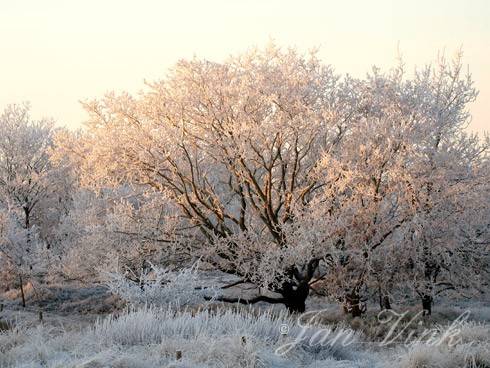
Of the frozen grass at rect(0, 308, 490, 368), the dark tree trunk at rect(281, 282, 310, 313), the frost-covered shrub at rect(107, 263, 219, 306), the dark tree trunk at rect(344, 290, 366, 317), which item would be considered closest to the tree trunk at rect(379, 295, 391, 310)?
the dark tree trunk at rect(344, 290, 366, 317)

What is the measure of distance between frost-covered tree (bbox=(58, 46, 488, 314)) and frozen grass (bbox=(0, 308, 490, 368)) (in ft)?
19.9

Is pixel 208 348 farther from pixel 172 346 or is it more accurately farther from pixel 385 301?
pixel 385 301

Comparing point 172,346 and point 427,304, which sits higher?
point 172,346

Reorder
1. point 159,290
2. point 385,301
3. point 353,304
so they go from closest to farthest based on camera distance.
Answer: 1. point 159,290
2. point 353,304
3. point 385,301

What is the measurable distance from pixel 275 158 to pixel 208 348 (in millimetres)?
8765

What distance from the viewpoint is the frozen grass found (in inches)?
273

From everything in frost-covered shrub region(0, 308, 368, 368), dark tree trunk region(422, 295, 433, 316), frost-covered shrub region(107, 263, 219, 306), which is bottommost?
dark tree trunk region(422, 295, 433, 316)

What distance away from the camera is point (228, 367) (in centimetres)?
671

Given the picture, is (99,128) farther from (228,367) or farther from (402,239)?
(228,367)

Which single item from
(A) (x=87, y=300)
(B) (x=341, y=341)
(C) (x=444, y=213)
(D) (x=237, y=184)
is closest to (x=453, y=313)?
(C) (x=444, y=213)

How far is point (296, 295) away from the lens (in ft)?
53.9

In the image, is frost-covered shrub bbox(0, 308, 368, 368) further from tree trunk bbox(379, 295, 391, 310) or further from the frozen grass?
tree trunk bbox(379, 295, 391, 310)

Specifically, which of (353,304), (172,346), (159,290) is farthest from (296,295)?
(172,346)

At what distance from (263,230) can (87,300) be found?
9407mm
